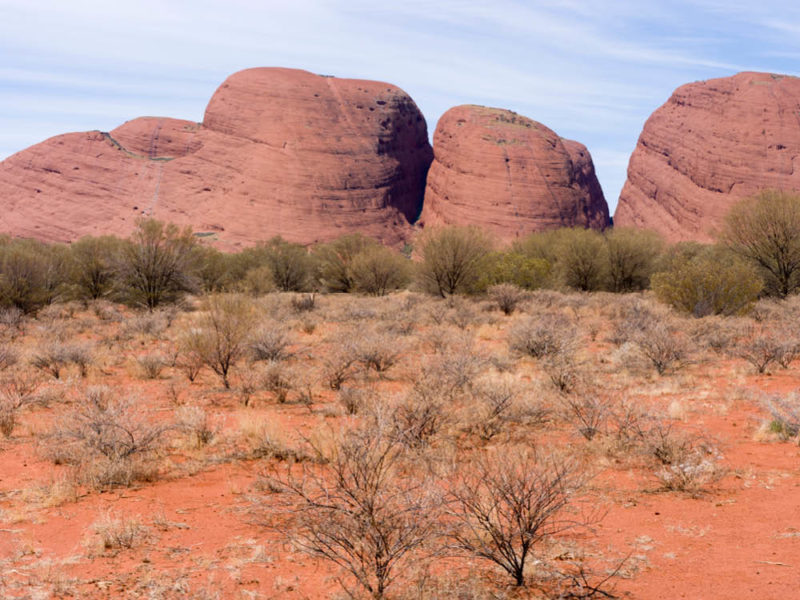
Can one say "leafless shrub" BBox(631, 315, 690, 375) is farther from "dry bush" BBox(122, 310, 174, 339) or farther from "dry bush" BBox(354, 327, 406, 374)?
"dry bush" BBox(122, 310, 174, 339)

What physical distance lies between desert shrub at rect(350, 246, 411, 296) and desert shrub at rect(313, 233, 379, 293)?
2.24 metres

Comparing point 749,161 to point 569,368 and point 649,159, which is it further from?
point 569,368

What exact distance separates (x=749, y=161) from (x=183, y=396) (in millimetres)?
77340

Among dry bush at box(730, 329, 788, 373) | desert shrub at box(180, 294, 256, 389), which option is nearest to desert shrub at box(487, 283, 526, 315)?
dry bush at box(730, 329, 788, 373)

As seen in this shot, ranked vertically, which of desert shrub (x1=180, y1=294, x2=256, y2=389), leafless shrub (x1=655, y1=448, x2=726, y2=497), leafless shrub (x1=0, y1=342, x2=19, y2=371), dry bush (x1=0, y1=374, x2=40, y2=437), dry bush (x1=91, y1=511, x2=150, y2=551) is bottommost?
leafless shrub (x1=0, y1=342, x2=19, y2=371)

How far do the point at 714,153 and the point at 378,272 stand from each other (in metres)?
58.4

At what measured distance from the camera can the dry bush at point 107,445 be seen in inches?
234

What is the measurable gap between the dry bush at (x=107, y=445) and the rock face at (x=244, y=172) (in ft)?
211

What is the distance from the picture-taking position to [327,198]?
74.2 m

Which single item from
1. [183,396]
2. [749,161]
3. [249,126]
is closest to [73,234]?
[249,126]

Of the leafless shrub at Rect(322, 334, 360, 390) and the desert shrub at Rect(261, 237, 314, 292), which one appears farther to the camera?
the desert shrub at Rect(261, 237, 314, 292)

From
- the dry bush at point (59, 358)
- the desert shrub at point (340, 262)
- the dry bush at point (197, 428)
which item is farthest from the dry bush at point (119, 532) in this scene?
the desert shrub at point (340, 262)

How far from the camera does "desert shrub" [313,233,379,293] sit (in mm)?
36625

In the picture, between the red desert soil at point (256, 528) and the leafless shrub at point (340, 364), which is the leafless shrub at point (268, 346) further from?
the red desert soil at point (256, 528)
